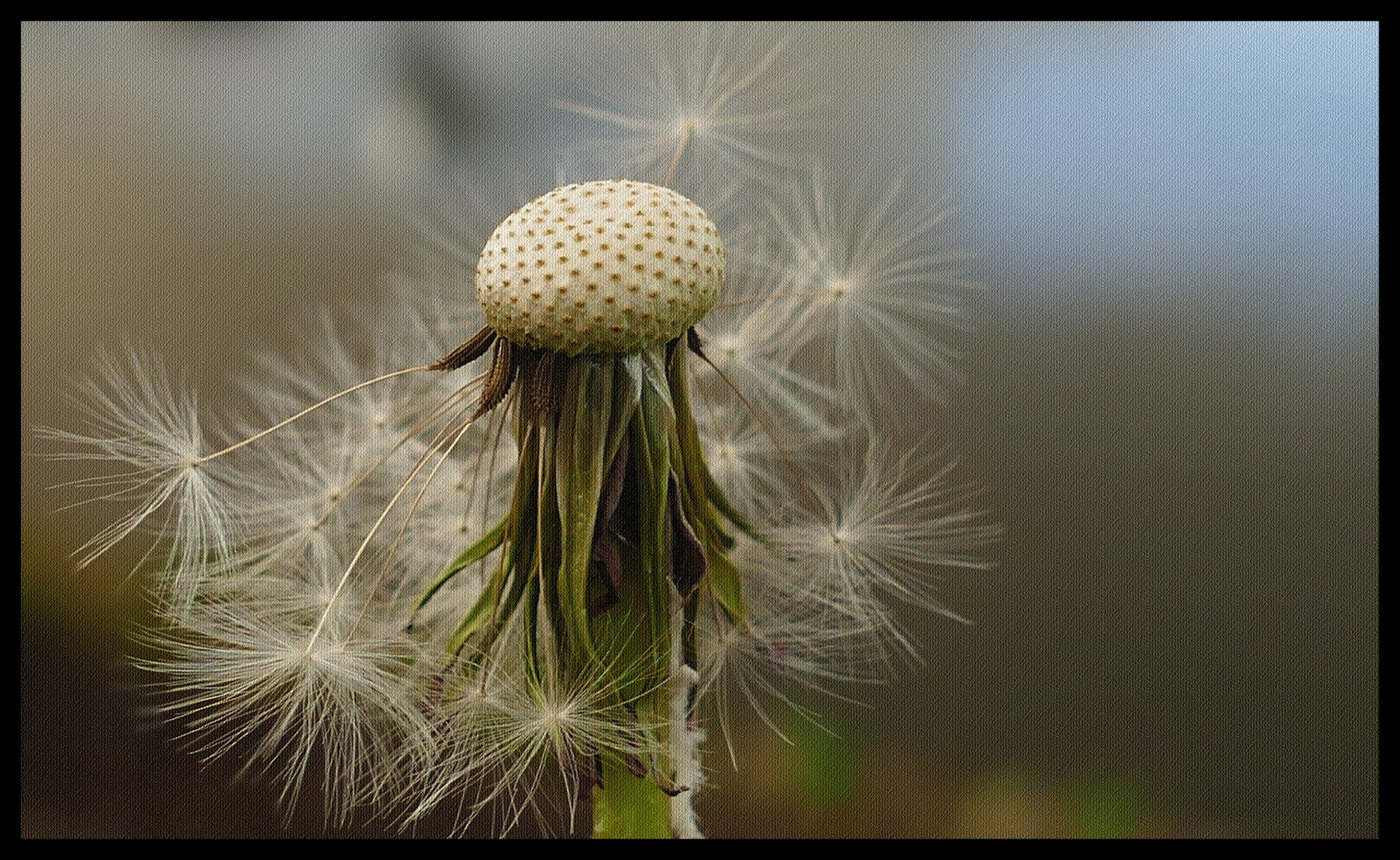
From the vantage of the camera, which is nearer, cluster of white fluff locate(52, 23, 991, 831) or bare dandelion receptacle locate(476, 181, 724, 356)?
bare dandelion receptacle locate(476, 181, 724, 356)

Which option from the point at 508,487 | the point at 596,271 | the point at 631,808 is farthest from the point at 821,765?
the point at 596,271

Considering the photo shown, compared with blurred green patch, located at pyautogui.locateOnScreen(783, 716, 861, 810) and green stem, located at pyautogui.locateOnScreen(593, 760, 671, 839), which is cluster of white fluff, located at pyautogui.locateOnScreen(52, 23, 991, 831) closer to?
green stem, located at pyautogui.locateOnScreen(593, 760, 671, 839)

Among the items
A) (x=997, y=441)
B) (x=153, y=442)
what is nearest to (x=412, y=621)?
(x=153, y=442)

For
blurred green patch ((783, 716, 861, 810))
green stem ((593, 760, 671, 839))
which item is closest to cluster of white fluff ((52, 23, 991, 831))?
green stem ((593, 760, 671, 839))

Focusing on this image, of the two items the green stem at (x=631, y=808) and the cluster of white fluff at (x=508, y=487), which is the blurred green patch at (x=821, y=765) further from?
the green stem at (x=631, y=808)

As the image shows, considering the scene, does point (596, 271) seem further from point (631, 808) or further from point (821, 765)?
point (821, 765)

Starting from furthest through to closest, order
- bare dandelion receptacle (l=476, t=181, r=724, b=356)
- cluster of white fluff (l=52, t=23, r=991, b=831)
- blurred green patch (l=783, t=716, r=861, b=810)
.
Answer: blurred green patch (l=783, t=716, r=861, b=810) < cluster of white fluff (l=52, t=23, r=991, b=831) < bare dandelion receptacle (l=476, t=181, r=724, b=356)

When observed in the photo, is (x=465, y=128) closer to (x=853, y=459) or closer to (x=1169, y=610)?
(x=853, y=459)

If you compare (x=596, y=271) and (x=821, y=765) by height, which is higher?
(x=596, y=271)
